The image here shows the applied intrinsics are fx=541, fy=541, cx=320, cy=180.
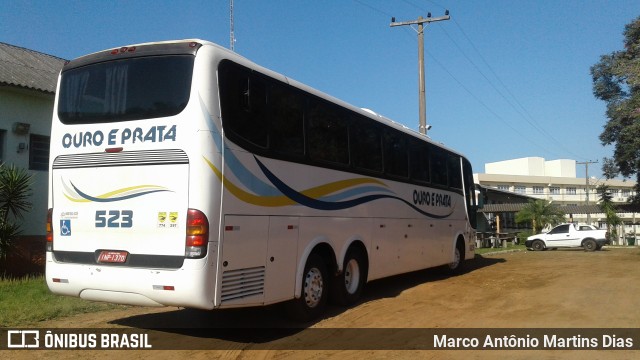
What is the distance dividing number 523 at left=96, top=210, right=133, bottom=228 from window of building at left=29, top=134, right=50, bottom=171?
342 inches

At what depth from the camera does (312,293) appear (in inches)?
325

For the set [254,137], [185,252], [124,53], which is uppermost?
[124,53]

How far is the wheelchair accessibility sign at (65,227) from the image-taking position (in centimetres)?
700

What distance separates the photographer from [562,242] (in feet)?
102

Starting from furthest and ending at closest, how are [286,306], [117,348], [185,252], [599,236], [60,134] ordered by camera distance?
1. [599,236]
2. [286,306]
3. [60,134]
4. [117,348]
5. [185,252]

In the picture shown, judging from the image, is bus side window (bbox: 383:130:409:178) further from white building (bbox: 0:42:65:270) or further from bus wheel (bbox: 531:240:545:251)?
bus wheel (bbox: 531:240:545:251)

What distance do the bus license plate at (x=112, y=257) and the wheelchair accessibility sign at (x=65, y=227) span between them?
672mm

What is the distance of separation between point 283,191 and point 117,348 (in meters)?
2.93

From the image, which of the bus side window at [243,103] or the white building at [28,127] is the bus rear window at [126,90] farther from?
the white building at [28,127]

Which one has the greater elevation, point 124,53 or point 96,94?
point 124,53

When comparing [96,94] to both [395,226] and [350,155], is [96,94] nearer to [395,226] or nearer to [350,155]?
[350,155]

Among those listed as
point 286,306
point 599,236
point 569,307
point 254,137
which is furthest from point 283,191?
point 599,236

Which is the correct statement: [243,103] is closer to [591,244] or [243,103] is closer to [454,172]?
[454,172]

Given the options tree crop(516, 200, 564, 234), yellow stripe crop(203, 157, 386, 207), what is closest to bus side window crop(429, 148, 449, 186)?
yellow stripe crop(203, 157, 386, 207)
